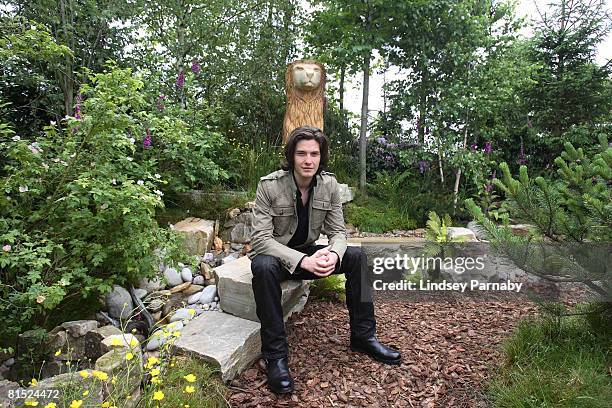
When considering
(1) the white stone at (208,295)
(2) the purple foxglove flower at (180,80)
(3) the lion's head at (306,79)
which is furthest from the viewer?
(2) the purple foxglove flower at (180,80)

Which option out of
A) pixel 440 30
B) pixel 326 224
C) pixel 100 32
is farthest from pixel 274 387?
pixel 440 30

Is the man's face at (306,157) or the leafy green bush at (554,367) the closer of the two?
the leafy green bush at (554,367)

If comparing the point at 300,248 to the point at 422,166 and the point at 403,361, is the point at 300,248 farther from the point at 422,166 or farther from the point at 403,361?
the point at 422,166

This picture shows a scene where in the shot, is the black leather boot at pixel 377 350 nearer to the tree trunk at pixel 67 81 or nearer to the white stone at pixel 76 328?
the white stone at pixel 76 328

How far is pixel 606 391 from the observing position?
4.75 ft

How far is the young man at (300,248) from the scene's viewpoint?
1932 mm

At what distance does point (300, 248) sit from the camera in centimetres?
231

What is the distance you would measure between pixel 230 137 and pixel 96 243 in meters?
3.47

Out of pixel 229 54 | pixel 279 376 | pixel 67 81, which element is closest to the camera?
pixel 279 376

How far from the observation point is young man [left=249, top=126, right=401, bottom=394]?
1.93 m

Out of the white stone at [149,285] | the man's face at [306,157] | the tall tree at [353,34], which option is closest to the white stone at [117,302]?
the white stone at [149,285]

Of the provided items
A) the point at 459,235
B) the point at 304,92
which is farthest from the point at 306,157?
the point at 304,92

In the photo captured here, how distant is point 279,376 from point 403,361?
2.41ft

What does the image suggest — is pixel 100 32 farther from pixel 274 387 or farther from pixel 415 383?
pixel 415 383
